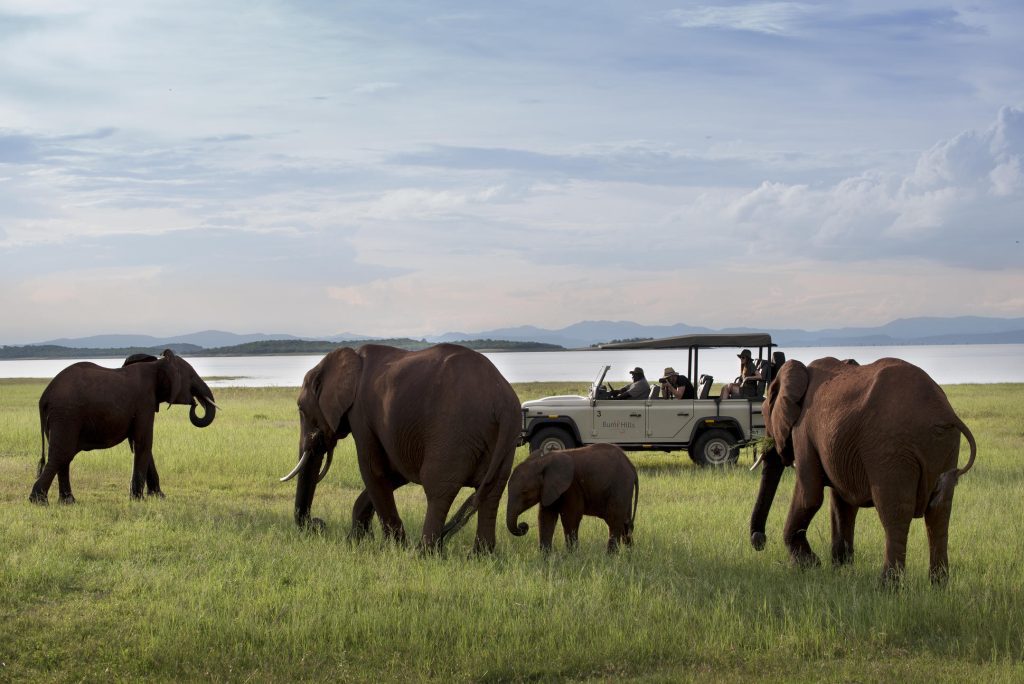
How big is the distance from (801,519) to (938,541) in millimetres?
1342

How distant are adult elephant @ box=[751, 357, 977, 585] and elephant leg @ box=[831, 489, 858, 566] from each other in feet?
0.29

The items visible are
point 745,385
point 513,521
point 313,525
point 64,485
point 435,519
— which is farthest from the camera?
point 745,385

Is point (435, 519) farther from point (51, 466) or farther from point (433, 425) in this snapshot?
point (51, 466)

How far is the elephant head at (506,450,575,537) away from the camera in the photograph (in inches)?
436

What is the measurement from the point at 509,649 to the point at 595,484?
3.59 m

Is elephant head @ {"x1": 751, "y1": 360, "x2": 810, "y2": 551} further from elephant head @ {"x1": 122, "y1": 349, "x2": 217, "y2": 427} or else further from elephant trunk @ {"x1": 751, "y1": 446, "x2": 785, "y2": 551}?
elephant head @ {"x1": 122, "y1": 349, "x2": 217, "y2": 427}

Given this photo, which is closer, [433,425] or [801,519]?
[801,519]

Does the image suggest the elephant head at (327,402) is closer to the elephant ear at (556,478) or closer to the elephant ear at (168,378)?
the elephant ear at (556,478)

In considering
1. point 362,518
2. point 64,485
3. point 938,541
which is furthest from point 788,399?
point 64,485

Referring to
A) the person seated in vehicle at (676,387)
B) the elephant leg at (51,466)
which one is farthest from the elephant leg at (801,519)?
the elephant leg at (51,466)

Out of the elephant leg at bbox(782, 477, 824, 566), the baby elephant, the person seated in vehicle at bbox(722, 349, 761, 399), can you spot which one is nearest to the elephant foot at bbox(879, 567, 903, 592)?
the elephant leg at bbox(782, 477, 824, 566)

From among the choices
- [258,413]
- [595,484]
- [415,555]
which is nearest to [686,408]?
[595,484]

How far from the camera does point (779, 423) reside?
1054 centimetres

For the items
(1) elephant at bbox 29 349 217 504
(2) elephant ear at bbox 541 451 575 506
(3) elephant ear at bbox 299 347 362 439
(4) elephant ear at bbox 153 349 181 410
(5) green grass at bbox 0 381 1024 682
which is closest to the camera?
(5) green grass at bbox 0 381 1024 682
